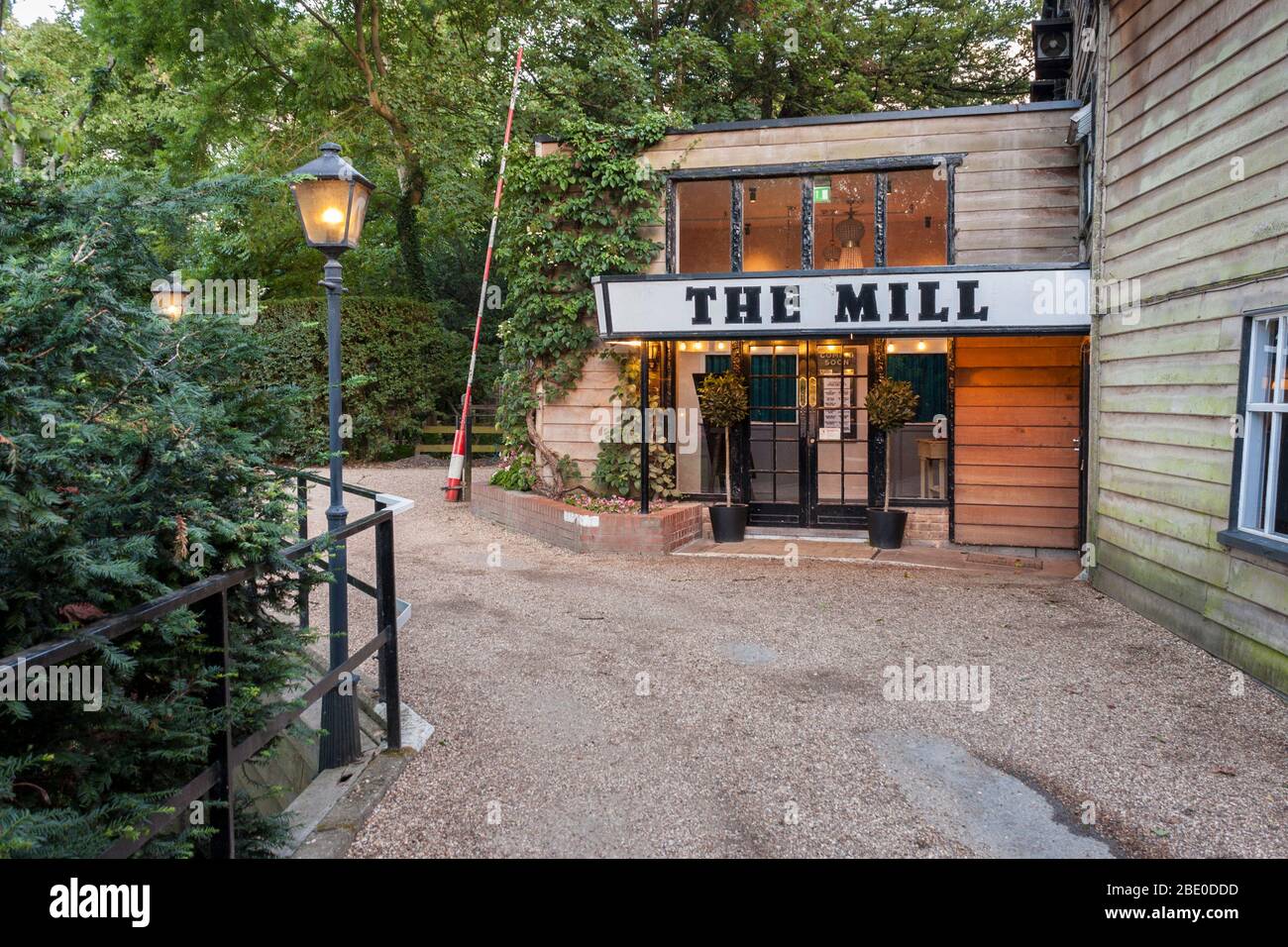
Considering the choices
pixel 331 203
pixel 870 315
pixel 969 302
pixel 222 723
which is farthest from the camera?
pixel 870 315

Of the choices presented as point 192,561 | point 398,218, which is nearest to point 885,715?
point 192,561

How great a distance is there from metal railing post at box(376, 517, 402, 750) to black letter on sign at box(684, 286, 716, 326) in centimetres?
565

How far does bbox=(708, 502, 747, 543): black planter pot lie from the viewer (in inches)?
401

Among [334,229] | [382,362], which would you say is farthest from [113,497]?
[382,362]

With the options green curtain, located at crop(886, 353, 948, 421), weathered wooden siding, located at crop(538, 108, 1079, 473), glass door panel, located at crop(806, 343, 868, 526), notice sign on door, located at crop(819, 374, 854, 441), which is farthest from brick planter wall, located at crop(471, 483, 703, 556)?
weathered wooden siding, located at crop(538, 108, 1079, 473)

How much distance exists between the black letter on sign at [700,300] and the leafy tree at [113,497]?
669 cm

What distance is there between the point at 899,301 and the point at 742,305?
1.51m

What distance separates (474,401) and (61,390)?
18331 millimetres

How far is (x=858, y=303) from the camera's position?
8781mm

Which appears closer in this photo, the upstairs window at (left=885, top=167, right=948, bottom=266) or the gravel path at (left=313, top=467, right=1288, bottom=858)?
the gravel path at (left=313, top=467, right=1288, bottom=858)

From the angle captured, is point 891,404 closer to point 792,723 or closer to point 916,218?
point 916,218

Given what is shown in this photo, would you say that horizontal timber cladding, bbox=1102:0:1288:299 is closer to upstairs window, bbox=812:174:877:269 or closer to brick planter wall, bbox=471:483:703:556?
upstairs window, bbox=812:174:877:269

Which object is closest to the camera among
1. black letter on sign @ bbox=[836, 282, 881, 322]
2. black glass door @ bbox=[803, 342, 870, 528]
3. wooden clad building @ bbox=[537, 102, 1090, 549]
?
black letter on sign @ bbox=[836, 282, 881, 322]

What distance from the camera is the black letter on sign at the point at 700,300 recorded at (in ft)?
30.0
